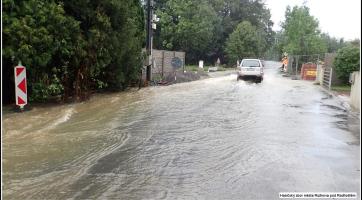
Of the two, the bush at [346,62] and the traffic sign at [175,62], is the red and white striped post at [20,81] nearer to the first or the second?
the traffic sign at [175,62]

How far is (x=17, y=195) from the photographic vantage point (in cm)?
582

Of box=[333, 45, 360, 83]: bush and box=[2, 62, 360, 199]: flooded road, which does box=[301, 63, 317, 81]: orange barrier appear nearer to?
box=[333, 45, 360, 83]: bush

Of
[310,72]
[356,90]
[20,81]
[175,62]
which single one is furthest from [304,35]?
[20,81]

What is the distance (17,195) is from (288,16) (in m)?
51.7

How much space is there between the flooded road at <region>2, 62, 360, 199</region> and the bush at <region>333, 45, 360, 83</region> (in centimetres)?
1106

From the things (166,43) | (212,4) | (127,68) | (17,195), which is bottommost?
(17,195)

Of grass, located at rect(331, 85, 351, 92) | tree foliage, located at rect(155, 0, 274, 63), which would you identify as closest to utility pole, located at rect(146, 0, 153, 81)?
grass, located at rect(331, 85, 351, 92)

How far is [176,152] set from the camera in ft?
27.3

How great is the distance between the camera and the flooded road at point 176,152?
6.20m

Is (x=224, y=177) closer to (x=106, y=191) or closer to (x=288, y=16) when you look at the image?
(x=106, y=191)

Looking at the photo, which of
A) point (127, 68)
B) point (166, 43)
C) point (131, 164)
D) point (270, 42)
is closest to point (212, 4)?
point (166, 43)

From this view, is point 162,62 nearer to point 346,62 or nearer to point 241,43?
point 346,62

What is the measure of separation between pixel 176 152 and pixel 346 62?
1956 centimetres

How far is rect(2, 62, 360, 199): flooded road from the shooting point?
6.20 metres
